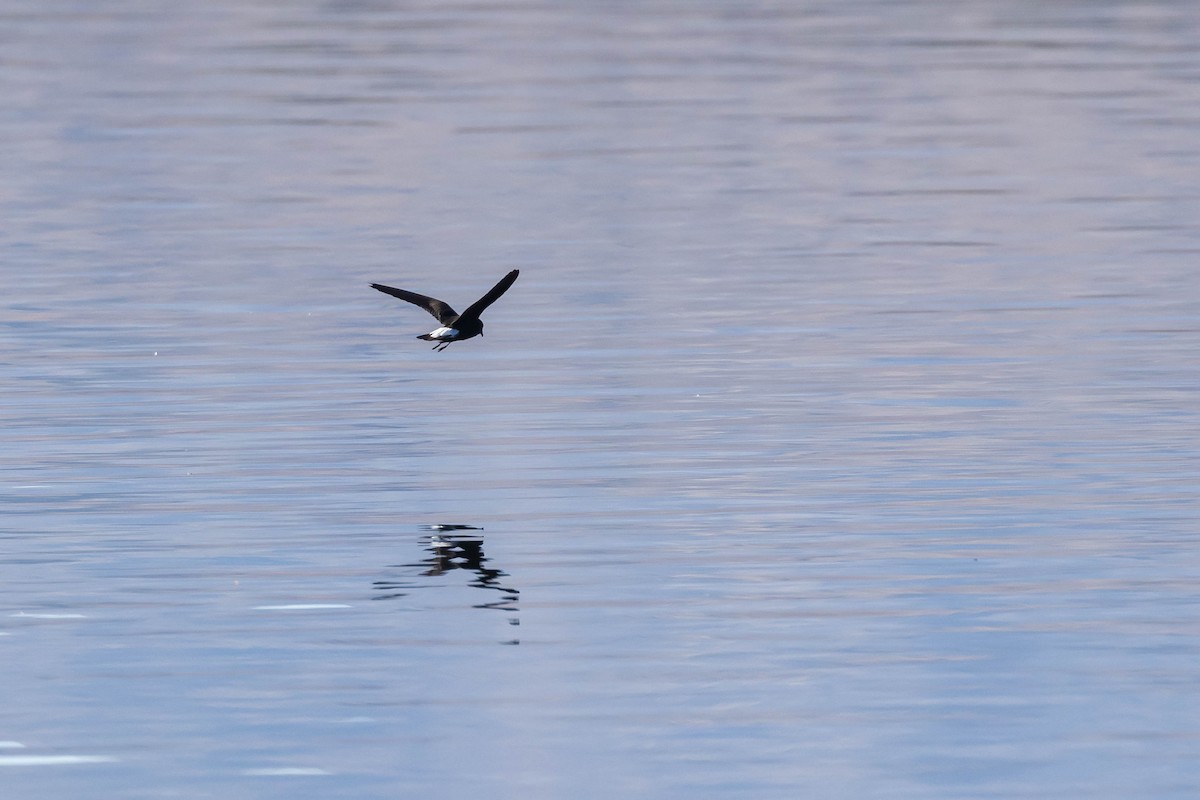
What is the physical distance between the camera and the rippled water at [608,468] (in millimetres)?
9297

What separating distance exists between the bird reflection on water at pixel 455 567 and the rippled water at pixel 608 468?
3 cm

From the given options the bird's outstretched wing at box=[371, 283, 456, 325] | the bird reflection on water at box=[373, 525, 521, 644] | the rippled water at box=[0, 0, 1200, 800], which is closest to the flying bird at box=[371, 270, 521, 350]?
the bird's outstretched wing at box=[371, 283, 456, 325]

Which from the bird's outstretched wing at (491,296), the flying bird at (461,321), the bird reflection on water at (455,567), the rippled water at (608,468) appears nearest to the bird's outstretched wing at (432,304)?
the flying bird at (461,321)

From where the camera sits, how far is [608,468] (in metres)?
13.9

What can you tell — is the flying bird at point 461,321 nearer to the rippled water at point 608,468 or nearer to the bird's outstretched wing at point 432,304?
the bird's outstretched wing at point 432,304

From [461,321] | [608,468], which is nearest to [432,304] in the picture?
[461,321]

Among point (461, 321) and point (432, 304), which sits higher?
point (432, 304)

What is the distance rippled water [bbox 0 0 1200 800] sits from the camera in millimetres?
9297

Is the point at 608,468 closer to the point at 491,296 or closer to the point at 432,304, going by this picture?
the point at 432,304

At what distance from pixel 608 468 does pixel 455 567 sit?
228cm

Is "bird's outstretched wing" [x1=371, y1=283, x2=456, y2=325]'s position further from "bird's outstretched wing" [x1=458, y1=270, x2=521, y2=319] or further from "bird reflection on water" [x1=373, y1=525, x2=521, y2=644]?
"bird reflection on water" [x1=373, y1=525, x2=521, y2=644]

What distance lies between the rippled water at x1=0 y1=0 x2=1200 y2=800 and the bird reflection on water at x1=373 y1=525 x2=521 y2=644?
3 cm

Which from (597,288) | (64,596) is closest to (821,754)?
(64,596)

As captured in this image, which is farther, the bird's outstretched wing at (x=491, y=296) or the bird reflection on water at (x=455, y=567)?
the bird's outstretched wing at (x=491, y=296)
